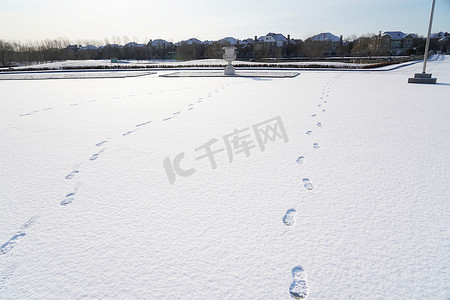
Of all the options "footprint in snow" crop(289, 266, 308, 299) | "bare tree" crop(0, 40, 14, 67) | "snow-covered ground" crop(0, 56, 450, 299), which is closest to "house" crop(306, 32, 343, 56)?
"bare tree" crop(0, 40, 14, 67)

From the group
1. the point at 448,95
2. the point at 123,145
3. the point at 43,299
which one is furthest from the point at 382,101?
the point at 43,299

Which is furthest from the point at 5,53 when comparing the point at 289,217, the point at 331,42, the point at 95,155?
the point at 331,42

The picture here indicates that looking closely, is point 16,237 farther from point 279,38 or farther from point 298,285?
point 279,38

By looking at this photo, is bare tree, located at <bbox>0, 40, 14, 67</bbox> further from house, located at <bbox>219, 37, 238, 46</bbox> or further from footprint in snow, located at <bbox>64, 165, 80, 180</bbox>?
footprint in snow, located at <bbox>64, 165, 80, 180</bbox>

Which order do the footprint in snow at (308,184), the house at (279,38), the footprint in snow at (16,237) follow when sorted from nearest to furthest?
the footprint in snow at (16,237), the footprint in snow at (308,184), the house at (279,38)

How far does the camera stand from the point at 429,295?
1.44 m

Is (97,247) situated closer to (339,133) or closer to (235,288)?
(235,288)

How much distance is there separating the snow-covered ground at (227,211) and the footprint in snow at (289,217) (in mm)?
25

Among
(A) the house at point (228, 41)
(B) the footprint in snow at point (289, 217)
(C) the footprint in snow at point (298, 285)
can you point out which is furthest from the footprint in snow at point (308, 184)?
(A) the house at point (228, 41)

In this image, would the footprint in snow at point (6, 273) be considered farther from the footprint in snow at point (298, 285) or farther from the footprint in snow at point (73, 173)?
the footprint in snow at point (298, 285)

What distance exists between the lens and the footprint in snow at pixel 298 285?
1450 mm

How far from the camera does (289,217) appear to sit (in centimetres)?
211

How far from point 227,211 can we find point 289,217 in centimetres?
48

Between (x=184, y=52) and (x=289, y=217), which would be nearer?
(x=289, y=217)
